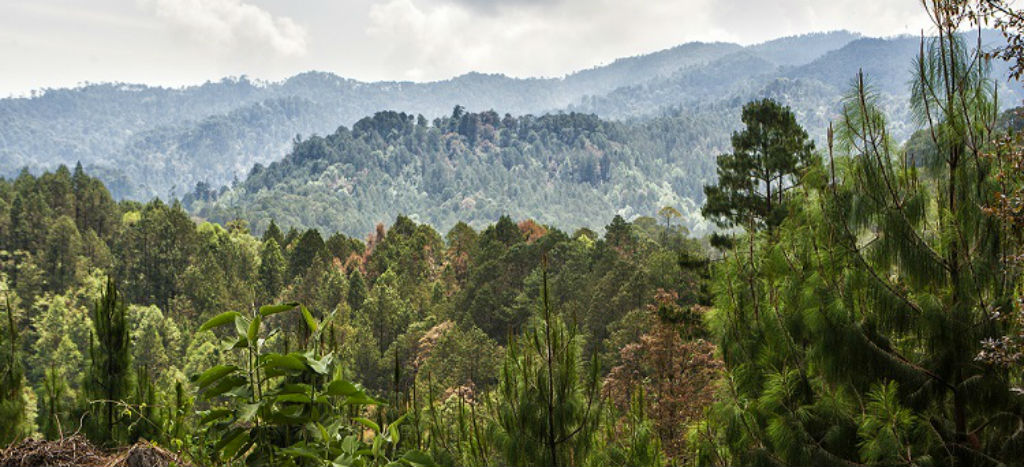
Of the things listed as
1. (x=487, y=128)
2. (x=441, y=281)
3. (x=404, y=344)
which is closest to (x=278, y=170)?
(x=487, y=128)

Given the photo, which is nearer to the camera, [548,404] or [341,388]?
[341,388]

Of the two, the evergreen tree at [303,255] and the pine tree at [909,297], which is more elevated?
the pine tree at [909,297]

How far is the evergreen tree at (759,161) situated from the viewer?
61.0ft

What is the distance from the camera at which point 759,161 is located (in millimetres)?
18906

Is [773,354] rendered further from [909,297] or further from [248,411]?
[248,411]

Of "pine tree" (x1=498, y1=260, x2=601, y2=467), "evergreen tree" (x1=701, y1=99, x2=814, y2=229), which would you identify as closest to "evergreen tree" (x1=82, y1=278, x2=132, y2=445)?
"pine tree" (x1=498, y1=260, x2=601, y2=467)

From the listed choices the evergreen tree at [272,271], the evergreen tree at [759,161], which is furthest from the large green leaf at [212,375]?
the evergreen tree at [272,271]

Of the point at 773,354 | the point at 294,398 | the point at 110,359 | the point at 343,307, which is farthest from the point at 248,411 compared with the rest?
the point at 343,307

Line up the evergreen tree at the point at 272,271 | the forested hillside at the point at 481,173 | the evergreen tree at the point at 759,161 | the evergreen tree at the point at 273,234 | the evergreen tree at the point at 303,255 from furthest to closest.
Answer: the forested hillside at the point at 481,173
the evergreen tree at the point at 273,234
the evergreen tree at the point at 303,255
the evergreen tree at the point at 272,271
the evergreen tree at the point at 759,161

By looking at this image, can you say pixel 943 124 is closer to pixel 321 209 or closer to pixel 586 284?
pixel 586 284

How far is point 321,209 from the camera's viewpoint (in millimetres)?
130750

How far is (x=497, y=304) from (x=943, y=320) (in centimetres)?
3139

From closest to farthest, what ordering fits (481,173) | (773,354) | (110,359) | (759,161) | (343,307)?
(773,354) → (110,359) → (759,161) → (343,307) → (481,173)

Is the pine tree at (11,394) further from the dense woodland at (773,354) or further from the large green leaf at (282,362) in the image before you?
the large green leaf at (282,362)
